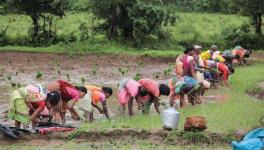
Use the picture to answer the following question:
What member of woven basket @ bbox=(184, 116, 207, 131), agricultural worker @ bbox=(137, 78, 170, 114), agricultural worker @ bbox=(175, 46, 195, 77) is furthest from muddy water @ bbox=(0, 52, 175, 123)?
woven basket @ bbox=(184, 116, 207, 131)

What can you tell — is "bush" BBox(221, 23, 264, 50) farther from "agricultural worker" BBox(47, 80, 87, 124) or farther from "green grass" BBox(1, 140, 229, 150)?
"green grass" BBox(1, 140, 229, 150)

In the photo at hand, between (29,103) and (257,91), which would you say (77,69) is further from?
(29,103)

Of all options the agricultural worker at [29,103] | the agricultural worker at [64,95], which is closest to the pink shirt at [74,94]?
the agricultural worker at [64,95]

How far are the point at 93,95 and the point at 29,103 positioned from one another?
1759 mm

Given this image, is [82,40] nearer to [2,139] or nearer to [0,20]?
[0,20]

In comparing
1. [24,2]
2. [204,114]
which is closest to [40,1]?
[24,2]

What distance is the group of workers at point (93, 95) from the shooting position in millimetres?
12031

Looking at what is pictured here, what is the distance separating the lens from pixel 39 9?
3291 centimetres

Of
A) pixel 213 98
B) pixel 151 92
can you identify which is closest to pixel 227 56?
pixel 213 98

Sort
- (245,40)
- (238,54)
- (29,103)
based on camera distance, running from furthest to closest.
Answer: (245,40) < (238,54) < (29,103)

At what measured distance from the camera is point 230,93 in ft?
56.9

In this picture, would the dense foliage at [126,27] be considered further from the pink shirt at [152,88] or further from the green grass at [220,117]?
the pink shirt at [152,88]

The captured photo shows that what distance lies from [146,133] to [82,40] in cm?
2211

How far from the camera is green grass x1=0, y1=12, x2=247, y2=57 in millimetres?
30406
